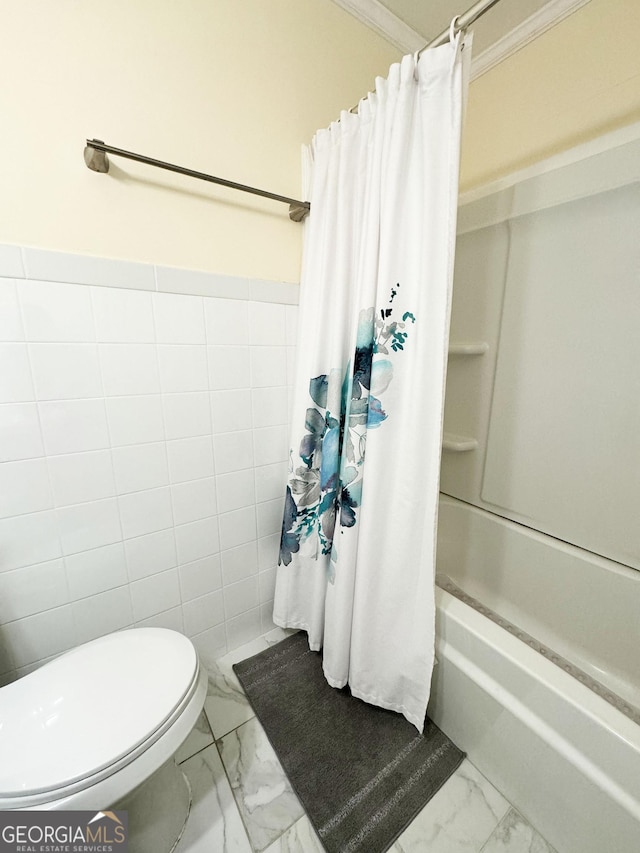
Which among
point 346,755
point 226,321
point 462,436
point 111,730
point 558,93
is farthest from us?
point 462,436

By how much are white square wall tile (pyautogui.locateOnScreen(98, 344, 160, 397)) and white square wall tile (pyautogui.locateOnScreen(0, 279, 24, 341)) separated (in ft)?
0.54

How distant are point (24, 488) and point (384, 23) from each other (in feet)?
6.30

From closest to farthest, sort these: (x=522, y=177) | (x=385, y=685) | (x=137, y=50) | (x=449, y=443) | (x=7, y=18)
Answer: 1. (x=7, y=18)
2. (x=137, y=50)
3. (x=385, y=685)
4. (x=522, y=177)
5. (x=449, y=443)

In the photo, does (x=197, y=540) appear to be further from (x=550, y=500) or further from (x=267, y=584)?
(x=550, y=500)

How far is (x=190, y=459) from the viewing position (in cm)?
107

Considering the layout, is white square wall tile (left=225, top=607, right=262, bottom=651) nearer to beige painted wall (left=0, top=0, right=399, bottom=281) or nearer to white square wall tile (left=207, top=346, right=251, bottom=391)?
white square wall tile (left=207, top=346, right=251, bottom=391)

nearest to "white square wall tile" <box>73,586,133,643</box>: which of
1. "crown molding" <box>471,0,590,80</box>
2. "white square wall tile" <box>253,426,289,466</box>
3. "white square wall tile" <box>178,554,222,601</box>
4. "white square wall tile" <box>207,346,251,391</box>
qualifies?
"white square wall tile" <box>178,554,222,601</box>

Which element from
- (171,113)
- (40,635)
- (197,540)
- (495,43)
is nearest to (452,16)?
(495,43)

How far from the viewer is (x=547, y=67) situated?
119cm

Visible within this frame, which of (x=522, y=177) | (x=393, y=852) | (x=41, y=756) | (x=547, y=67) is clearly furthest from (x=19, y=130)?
(x=393, y=852)

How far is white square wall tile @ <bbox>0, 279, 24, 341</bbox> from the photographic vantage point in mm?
770

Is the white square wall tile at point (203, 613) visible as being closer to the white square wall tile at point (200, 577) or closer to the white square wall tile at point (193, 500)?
the white square wall tile at point (200, 577)

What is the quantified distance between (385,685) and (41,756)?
844mm

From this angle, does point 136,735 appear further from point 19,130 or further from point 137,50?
point 137,50
